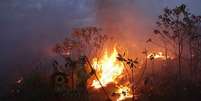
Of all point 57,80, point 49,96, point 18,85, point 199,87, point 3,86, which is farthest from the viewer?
point 3,86

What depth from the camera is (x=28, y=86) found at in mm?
35938

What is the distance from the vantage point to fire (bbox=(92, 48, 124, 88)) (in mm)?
36406

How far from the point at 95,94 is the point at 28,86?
567 centimetres

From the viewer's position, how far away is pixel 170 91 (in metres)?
30.1

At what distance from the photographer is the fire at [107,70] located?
36406mm

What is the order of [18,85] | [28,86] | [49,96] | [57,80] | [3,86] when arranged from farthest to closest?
1. [3,86]
2. [18,85]
3. [28,86]
4. [49,96]
5. [57,80]

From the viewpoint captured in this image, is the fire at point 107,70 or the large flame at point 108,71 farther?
the fire at point 107,70

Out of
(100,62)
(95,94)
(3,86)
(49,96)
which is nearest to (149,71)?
(100,62)

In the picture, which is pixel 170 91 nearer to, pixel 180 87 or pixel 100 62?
pixel 180 87

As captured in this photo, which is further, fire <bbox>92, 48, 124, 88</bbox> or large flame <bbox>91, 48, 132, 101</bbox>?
fire <bbox>92, 48, 124, 88</bbox>

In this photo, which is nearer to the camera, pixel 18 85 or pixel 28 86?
pixel 28 86

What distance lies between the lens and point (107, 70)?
37.5 m

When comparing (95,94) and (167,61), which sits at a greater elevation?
(167,61)

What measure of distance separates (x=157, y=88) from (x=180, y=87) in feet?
5.14
